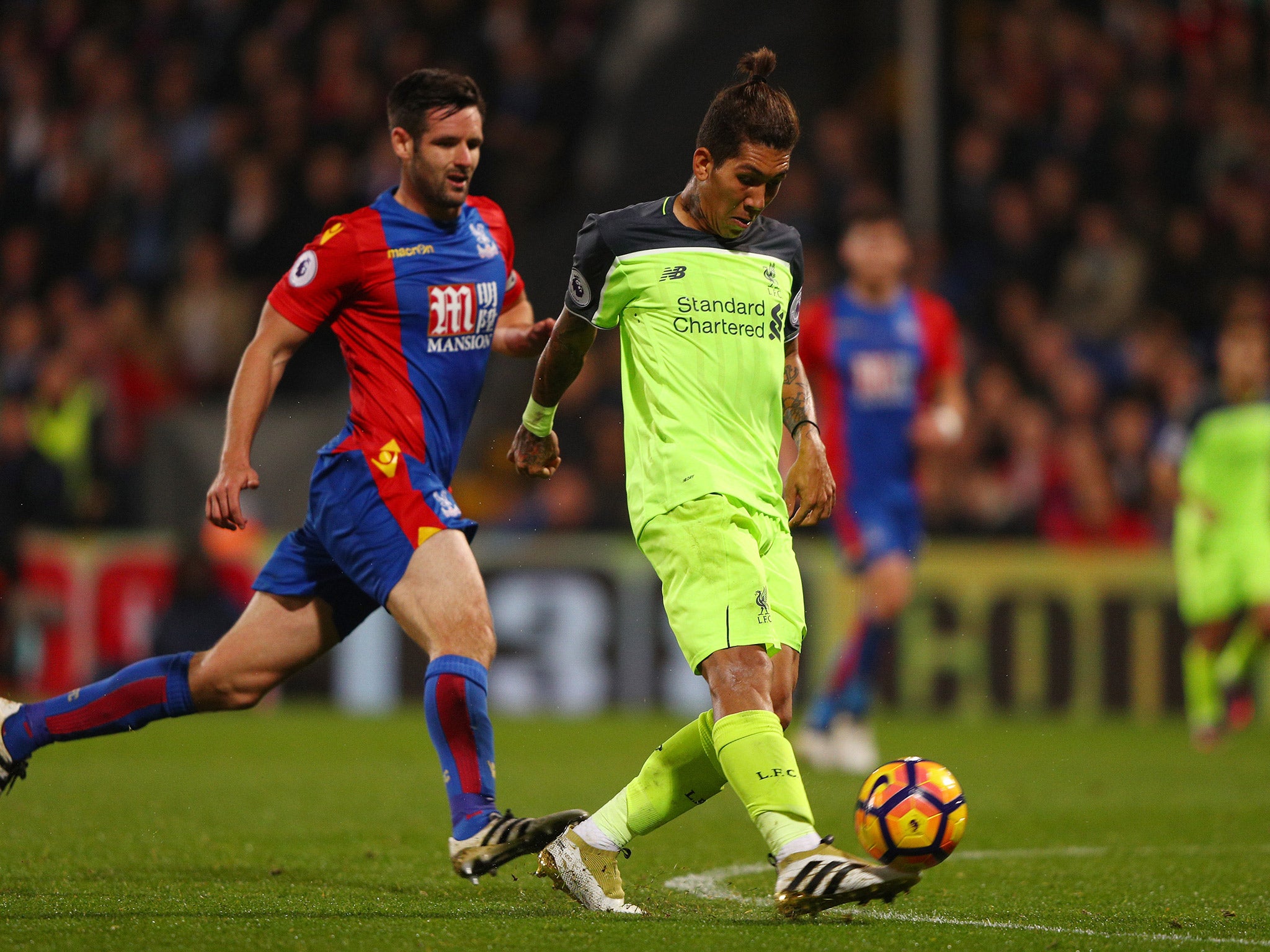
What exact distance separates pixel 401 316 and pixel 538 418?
621mm

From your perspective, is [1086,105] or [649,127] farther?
[649,127]

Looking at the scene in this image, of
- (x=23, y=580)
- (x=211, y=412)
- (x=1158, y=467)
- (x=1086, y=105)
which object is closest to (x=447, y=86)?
(x=1158, y=467)

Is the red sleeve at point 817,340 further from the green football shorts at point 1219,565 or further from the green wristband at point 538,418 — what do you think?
the green wristband at point 538,418

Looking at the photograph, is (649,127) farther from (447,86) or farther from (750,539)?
(750,539)

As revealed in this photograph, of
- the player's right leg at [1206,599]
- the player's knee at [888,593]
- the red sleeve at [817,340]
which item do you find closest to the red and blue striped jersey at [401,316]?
the player's knee at [888,593]

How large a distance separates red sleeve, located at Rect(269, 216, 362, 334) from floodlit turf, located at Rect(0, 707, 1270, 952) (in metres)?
1.69

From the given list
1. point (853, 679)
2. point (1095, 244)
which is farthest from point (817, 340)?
point (1095, 244)

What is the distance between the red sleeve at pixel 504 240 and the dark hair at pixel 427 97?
0.40 meters

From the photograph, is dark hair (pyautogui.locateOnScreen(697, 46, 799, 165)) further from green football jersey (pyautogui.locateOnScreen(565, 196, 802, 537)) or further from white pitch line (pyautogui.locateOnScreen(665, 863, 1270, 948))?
white pitch line (pyautogui.locateOnScreen(665, 863, 1270, 948))

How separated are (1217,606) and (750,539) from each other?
745 centimetres

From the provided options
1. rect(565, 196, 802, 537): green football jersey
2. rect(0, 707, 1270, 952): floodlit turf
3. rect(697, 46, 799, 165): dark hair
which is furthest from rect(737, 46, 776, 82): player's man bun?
rect(0, 707, 1270, 952): floodlit turf

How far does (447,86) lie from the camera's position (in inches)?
222

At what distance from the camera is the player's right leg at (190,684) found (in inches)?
220

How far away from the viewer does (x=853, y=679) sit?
9633 mm
